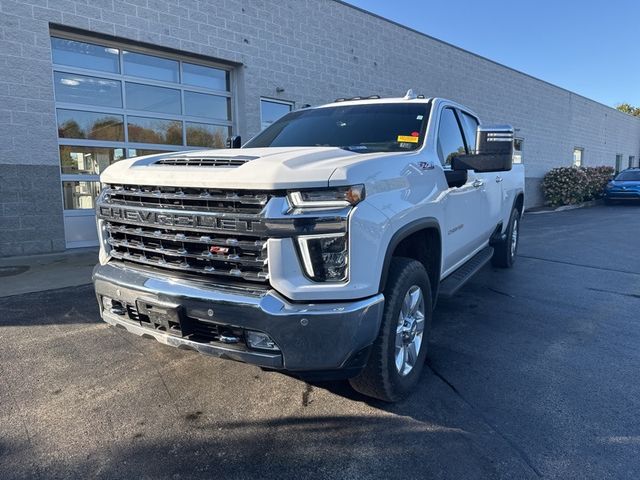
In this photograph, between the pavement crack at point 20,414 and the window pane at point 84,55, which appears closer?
the pavement crack at point 20,414

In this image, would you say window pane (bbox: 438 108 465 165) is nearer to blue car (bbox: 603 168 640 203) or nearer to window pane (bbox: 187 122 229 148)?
window pane (bbox: 187 122 229 148)

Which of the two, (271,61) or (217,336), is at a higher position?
(271,61)

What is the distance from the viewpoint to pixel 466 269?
4.79m

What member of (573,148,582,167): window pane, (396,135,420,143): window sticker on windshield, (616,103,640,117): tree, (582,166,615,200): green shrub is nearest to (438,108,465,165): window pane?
(396,135,420,143): window sticker on windshield

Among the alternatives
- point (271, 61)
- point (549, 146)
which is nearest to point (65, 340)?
point (271, 61)

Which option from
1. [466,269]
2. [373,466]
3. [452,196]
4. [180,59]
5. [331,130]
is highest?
[180,59]

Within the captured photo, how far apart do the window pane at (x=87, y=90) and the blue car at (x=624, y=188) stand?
2048cm

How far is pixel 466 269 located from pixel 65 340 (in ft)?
12.5

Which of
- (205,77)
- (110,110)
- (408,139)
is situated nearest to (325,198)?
(408,139)

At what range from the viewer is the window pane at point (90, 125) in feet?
26.4

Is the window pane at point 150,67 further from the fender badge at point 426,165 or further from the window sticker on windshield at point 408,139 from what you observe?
the fender badge at point 426,165

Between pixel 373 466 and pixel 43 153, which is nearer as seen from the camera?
pixel 373 466

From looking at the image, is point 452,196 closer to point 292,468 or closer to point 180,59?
point 292,468

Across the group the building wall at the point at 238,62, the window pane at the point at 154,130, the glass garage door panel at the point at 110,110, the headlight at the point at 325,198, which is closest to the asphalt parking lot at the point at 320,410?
the headlight at the point at 325,198
